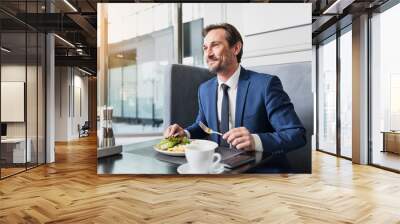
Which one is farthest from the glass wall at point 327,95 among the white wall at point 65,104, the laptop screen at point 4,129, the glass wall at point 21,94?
the white wall at point 65,104

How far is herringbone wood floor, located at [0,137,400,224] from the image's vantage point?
3266mm

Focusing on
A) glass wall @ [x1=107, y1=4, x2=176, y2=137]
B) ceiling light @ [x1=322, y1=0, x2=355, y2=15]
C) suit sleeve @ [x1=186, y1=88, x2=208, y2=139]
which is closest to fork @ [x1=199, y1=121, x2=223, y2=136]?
suit sleeve @ [x1=186, y1=88, x2=208, y2=139]

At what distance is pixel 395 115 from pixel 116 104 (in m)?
4.58

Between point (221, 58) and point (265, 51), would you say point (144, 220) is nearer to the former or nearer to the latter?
point (221, 58)

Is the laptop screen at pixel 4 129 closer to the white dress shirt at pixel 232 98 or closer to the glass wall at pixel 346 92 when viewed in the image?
the white dress shirt at pixel 232 98

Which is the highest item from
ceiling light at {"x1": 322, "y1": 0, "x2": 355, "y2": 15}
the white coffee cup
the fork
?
ceiling light at {"x1": 322, "y1": 0, "x2": 355, "y2": 15}

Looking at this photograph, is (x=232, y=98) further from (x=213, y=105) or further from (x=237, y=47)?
(x=237, y=47)

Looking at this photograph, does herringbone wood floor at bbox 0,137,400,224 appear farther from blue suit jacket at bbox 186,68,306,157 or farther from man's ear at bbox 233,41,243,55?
man's ear at bbox 233,41,243,55

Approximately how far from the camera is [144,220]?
10.4 feet

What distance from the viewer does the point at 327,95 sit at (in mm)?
8375

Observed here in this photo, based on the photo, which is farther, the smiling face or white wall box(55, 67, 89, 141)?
white wall box(55, 67, 89, 141)

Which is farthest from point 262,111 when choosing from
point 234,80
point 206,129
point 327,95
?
point 327,95

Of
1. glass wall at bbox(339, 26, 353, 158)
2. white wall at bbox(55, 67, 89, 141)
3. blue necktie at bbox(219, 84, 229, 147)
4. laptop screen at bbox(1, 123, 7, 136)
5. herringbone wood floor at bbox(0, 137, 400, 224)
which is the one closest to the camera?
herringbone wood floor at bbox(0, 137, 400, 224)

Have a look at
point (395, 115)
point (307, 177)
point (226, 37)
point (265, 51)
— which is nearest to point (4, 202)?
point (226, 37)
